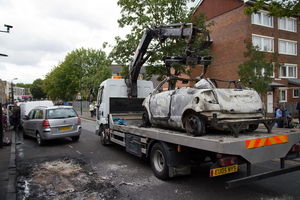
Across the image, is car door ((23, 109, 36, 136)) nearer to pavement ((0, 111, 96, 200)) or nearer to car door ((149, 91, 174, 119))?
pavement ((0, 111, 96, 200))

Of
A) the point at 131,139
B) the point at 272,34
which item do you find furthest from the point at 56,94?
the point at 131,139

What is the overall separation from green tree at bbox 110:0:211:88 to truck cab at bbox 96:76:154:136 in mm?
4337

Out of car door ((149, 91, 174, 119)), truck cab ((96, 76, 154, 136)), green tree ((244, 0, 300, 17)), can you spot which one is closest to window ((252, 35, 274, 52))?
green tree ((244, 0, 300, 17))

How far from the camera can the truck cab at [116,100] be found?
26.9 ft

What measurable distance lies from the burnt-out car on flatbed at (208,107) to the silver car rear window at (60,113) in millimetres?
5862

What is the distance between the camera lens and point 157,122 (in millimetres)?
5645

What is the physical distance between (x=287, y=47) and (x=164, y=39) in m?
23.9

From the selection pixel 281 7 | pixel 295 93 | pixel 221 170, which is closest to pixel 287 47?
pixel 295 93

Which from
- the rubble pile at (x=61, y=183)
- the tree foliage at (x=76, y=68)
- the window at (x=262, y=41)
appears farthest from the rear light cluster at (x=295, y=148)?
the tree foliage at (x=76, y=68)

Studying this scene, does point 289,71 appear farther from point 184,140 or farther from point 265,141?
point 184,140

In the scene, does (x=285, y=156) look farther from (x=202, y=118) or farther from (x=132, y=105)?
(x=132, y=105)

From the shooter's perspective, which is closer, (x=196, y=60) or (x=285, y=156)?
(x=285, y=156)

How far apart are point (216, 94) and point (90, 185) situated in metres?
3.30

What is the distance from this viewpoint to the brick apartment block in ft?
73.4
